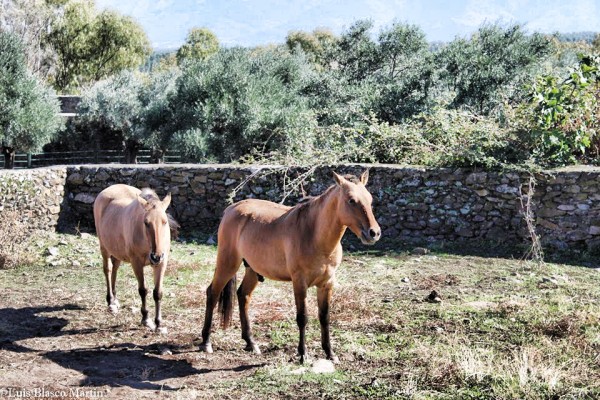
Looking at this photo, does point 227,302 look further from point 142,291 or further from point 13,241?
point 13,241

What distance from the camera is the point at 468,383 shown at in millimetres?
5836

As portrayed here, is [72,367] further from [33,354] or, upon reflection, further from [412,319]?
[412,319]

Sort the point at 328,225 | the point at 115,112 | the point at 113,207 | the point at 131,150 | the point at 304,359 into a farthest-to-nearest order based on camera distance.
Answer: the point at 131,150
the point at 115,112
the point at 113,207
the point at 304,359
the point at 328,225

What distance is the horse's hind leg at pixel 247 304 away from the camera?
7117 millimetres

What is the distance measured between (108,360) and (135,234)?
181 cm

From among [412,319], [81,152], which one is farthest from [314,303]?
[81,152]

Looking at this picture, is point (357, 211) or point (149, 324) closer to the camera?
point (357, 211)

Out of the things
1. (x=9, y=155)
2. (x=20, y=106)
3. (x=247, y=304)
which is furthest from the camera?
(x=9, y=155)

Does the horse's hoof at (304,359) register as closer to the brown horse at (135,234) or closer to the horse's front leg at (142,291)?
the brown horse at (135,234)

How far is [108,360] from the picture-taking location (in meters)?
6.88

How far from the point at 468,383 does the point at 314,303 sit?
340cm

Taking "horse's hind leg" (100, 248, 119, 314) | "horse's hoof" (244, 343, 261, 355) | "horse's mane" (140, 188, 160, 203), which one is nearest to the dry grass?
"horse's hind leg" (100, 248, 119, 314)

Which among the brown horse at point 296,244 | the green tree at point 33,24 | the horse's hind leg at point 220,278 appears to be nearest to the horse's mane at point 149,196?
the brown horse at point 296,244

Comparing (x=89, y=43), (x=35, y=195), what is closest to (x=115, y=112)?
(x=35, y=195)
